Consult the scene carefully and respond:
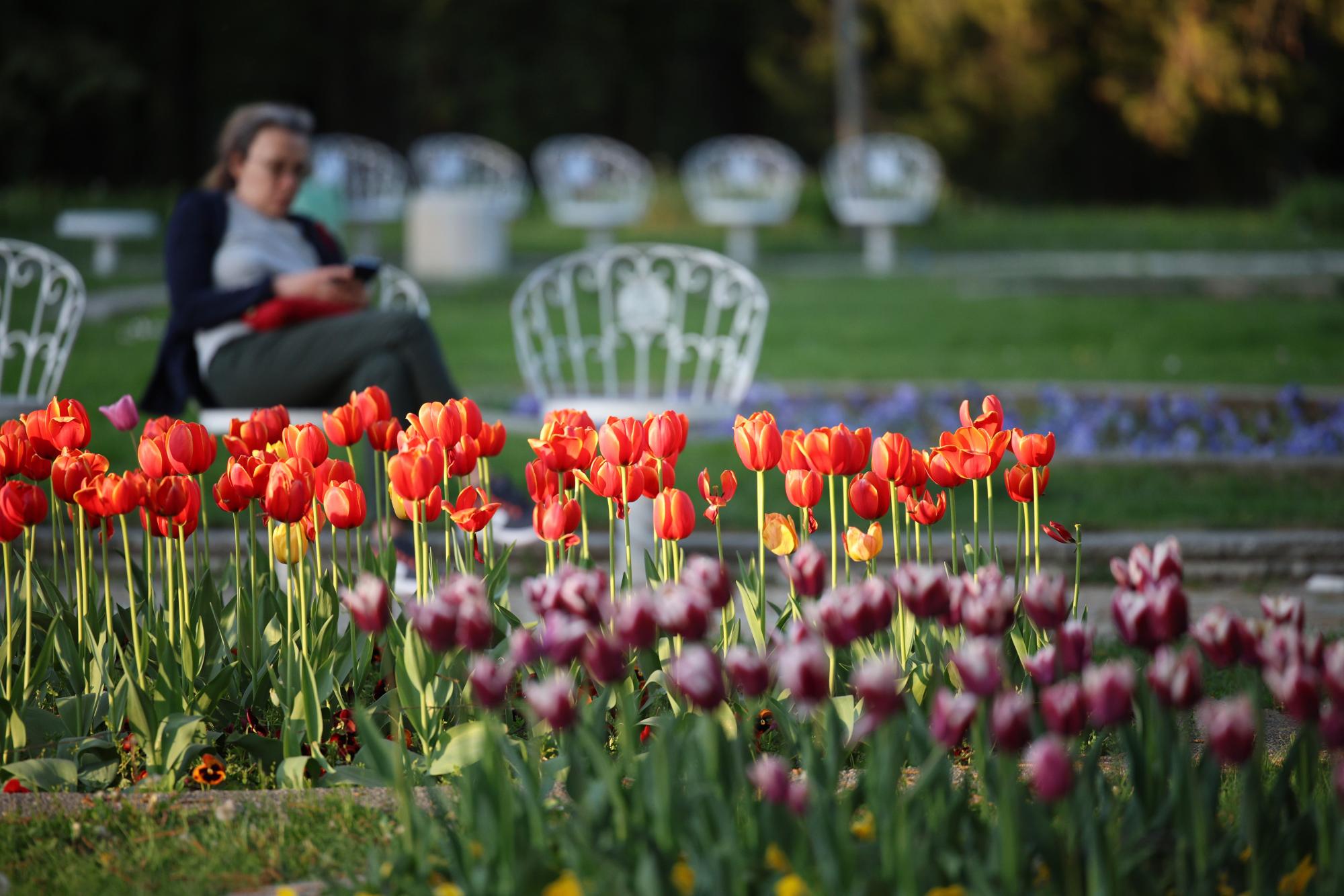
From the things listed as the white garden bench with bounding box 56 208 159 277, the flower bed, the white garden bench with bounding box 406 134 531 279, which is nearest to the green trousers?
the flower bed

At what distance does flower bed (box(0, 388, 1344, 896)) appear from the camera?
6.17 feet

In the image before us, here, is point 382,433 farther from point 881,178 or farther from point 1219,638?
point 881,178

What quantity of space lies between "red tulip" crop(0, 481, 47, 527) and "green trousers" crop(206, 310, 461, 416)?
1844mm

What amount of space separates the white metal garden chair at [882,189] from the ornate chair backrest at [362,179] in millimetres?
4191

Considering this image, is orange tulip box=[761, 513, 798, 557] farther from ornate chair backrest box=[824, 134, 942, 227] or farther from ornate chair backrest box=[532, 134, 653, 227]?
ornate chair backrest box=[532, 134, 653, 227]

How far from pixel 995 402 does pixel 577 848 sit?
40.8 inches

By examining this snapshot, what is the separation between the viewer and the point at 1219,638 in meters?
1.92

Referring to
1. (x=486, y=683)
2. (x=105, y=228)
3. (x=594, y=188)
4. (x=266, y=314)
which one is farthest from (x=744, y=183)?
(x=486, y=683)

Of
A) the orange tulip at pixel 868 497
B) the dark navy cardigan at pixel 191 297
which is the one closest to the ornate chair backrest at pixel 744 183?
the dark navy cardigan at pixel 191 297

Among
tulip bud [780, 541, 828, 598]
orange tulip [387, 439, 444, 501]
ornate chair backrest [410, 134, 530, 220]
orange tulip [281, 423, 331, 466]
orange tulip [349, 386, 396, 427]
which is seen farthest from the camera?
ornate chair backrest [410, 134, 530, 220]

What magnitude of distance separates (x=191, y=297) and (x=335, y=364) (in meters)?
0.45

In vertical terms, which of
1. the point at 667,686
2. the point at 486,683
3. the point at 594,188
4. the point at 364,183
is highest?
the point at 364,183

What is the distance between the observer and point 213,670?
285 cm

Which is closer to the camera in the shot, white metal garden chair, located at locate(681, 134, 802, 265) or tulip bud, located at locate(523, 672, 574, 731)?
tulip bud, located at locate(523, 672, 574, 731)
